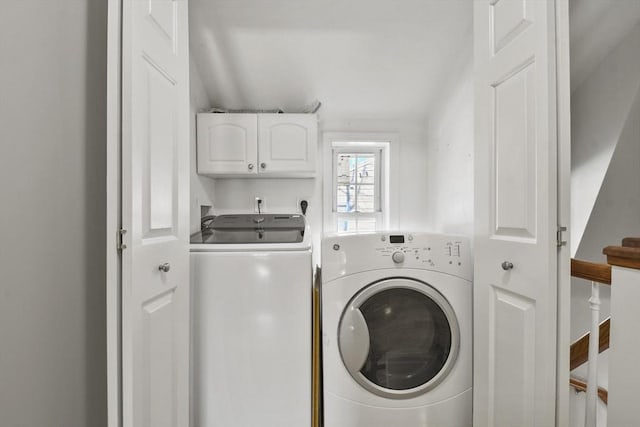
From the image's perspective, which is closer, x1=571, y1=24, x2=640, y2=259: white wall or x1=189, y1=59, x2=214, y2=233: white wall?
x1=571, y1=24, x2=640, y2=259: white wall

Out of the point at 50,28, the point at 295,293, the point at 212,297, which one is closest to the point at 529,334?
the point at 295,293

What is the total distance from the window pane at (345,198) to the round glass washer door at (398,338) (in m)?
1.14

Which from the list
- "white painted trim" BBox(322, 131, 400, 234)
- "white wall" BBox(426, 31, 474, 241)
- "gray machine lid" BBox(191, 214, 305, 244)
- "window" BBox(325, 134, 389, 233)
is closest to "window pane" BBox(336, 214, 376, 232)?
"window" BBox(325, 134, 389, 233)

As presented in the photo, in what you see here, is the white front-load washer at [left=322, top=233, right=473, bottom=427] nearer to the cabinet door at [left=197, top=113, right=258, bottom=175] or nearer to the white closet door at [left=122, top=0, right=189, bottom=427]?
the white closet door at [left=122, top=0, right=189, bottom=427]

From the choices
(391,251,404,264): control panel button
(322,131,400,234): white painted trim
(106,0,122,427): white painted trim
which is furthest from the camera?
(322,131,400,234): white painted trim

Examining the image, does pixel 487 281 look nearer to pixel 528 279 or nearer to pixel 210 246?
pixel 528 279

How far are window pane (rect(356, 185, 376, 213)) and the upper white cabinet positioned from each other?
0.62 m

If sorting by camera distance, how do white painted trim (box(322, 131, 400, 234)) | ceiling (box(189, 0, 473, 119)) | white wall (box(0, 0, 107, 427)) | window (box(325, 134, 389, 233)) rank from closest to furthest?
white wall (box(0, 0, 107, 427))
ceiling (box(189, 0, 473, 119))
white painted trim (box(322, 131, 400, 234))
window (box(325, 134, 389, 233))

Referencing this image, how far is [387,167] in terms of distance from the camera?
97.7 inches

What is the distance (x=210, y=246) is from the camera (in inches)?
56.7

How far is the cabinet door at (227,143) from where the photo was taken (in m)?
2.02

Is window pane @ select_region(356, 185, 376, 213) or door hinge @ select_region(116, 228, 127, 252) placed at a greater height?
window pane @ select_region(356, 185, 376, 213)

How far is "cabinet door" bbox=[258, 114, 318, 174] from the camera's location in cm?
207

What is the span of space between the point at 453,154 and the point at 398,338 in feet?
4.05
